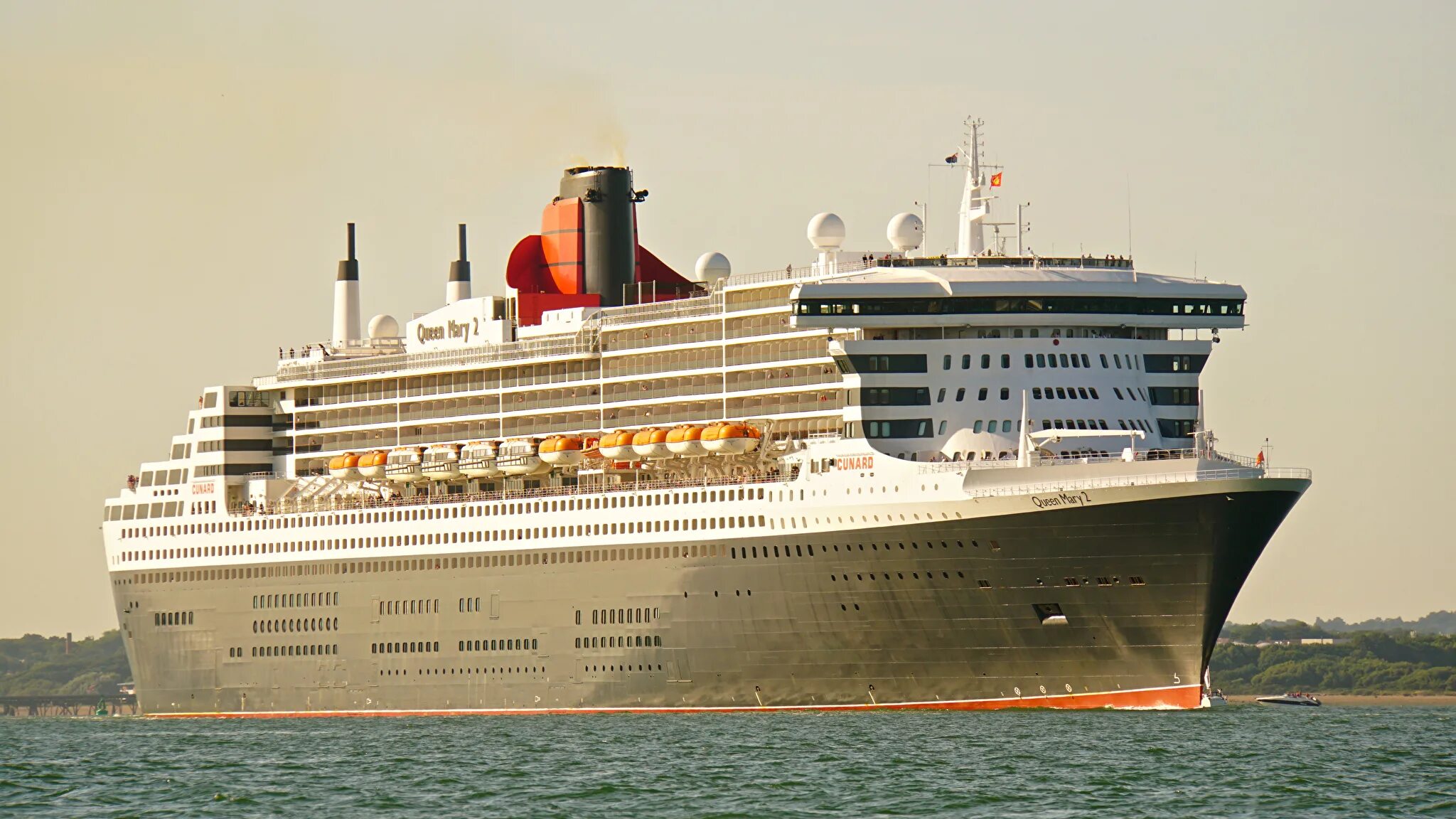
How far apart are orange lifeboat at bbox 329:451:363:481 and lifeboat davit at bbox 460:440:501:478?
16.7ft

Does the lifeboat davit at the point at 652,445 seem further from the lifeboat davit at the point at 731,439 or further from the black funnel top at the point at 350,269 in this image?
the black funnel top at the point at 350,269

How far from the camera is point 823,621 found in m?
64.6

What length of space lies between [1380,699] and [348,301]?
69.8 metres

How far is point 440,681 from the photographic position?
75438mm

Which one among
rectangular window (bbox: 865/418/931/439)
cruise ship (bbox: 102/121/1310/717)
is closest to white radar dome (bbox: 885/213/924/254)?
cruise ship (bbox: 102/121/1310/717)

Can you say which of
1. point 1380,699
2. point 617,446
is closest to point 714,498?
point 617,446

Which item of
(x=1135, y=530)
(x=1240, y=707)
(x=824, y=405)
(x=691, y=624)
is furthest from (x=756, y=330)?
(x=1240, y=707)

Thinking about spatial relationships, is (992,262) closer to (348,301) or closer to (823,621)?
(823,621)

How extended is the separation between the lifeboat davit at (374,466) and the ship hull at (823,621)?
3418 mm

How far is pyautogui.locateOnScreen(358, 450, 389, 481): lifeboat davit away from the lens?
79875 millimetres

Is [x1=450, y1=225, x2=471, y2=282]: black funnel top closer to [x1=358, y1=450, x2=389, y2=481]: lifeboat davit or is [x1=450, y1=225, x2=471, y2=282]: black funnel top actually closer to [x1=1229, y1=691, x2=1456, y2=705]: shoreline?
[x1=358, y1=450, x2=389, y2=481]: lifeboat davit

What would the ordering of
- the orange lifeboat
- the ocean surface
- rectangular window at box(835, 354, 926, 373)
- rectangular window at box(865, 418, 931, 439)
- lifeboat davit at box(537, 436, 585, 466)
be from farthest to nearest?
the orange lifeboat < lifeboat davit at box(537, 436, 585, 466) < rectangular window at box(835, 354, 926, 373) < rectangular window at box(865, 418, 931, 439) < the ocean surface

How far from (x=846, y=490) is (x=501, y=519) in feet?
46.3

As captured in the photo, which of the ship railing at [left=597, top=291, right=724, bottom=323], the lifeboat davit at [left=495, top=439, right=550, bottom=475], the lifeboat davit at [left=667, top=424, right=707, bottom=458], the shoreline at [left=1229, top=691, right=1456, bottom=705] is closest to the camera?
the lifeboat davit at [left=667, top=424, right=707, bottom=458]
